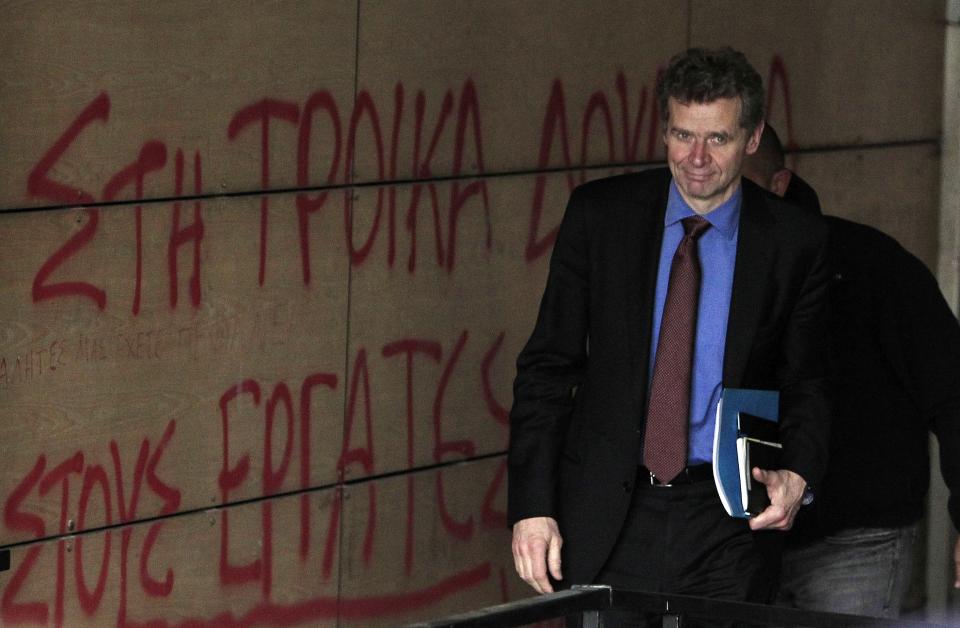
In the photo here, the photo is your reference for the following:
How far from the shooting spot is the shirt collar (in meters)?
4.84

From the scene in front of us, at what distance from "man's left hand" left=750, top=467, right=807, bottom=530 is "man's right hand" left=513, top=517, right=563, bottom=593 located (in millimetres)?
459

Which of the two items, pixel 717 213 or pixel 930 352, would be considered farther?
pixel 930 352

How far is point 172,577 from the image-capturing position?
5453 mm

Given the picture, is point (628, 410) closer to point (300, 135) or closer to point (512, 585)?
point (300, 135)

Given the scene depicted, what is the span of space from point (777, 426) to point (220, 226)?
1.57m

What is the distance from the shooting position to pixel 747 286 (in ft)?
15.8

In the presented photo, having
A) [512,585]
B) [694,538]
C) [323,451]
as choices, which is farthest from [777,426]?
[512,585]

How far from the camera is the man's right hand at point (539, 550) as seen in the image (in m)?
4.75

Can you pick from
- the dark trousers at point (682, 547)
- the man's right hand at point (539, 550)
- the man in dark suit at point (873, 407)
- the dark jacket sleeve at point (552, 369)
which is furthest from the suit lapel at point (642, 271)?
the man in dark suit at point (873, 407)

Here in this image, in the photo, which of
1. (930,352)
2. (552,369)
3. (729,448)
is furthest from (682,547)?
(930,352)

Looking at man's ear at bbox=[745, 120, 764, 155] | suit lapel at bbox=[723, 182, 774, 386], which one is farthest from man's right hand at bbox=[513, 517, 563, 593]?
man's ear at bbox=[745, 120, 764, 155]

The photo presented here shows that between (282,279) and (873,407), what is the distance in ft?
5.36

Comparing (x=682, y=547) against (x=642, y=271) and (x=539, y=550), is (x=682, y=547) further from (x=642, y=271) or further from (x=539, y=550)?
(x=642, y=271)

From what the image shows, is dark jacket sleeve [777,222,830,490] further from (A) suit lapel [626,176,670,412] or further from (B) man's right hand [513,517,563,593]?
(B) man's right hand [513,517,563,593]
